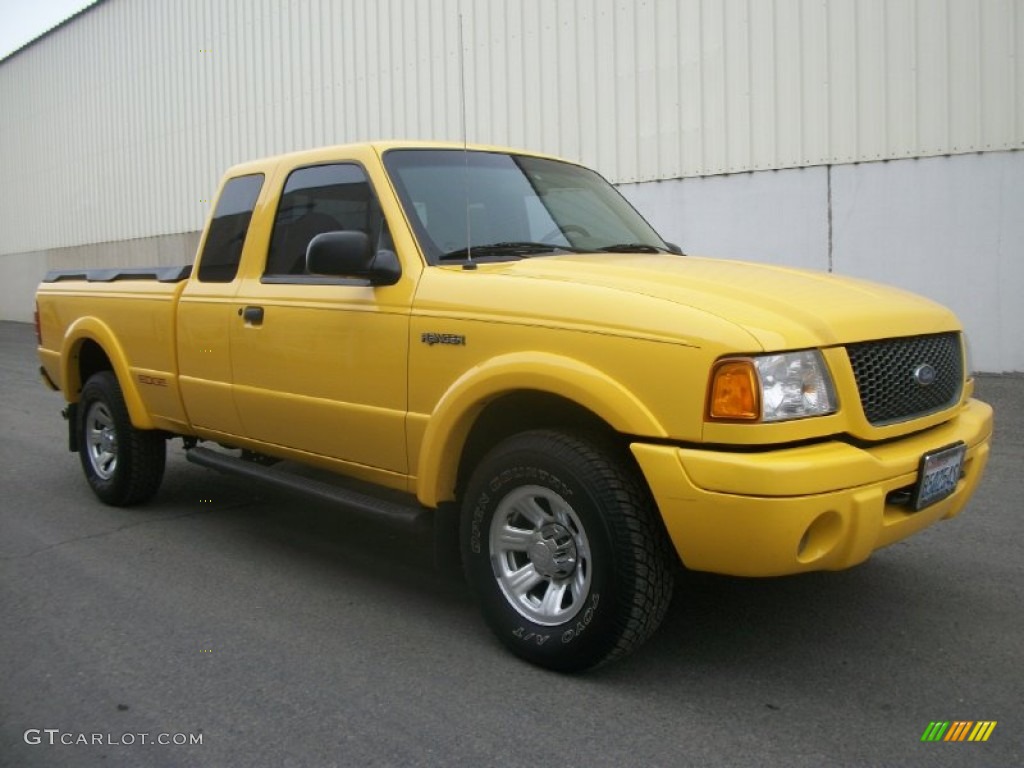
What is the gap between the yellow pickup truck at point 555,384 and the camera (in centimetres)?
295

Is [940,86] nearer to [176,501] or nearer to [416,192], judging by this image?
[416,192]

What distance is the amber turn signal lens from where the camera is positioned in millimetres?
2900

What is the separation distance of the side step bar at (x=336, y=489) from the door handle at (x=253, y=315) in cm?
73

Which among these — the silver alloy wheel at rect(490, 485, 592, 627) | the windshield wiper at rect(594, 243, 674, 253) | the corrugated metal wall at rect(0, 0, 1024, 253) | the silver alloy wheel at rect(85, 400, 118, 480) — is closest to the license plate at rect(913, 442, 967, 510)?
the silver alloy wheel at rect(490, 485, 592, 627)

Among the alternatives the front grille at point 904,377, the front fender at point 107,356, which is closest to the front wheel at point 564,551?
the front grille at point 904,377

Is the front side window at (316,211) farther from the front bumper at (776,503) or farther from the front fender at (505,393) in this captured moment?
the front bumper at (776,503)

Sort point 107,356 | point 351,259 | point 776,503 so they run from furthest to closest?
point 107,356 < point 351,259 < point 776,503

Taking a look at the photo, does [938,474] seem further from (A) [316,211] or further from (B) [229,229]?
(B) [229,229]

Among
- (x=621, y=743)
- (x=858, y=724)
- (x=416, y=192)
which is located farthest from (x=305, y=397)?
(x=858, y=724)

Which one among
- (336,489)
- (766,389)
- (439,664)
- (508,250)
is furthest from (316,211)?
(766,389)

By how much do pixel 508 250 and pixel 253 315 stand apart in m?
1.34

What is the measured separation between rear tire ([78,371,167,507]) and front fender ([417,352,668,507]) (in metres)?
2.68

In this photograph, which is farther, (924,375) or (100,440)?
(100,440)

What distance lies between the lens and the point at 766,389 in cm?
291
